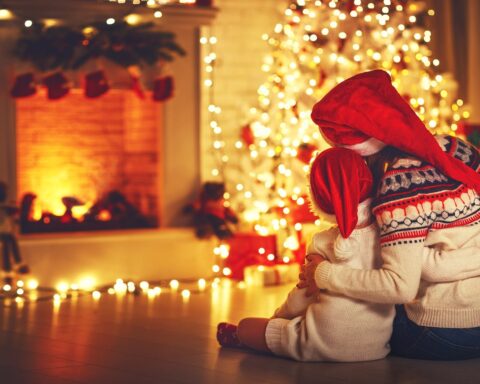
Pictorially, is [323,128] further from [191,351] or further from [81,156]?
[81,156]

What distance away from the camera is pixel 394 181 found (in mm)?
2738

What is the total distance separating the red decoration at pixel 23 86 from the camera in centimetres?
493

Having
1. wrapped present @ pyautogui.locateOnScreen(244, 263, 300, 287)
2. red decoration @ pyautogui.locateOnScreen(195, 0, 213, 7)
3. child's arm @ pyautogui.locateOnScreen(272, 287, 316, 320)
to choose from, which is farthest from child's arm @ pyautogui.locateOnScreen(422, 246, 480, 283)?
red decoration @ pyautogui.locateOnScreen(195, 0, 213, 7)

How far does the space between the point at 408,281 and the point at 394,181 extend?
294 mm

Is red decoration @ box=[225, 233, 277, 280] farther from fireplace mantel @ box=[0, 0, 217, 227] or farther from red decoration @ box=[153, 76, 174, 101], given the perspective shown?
red decoration @ box=[153, 76, 174, 101]

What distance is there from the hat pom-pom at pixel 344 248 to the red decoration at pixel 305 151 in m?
2.48

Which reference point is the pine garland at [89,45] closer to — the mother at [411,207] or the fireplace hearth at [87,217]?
the fireplace hearth at [87,217]

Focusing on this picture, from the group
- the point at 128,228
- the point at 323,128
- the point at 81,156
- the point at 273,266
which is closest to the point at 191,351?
the point at 323,128

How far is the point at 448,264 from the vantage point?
9.09ft

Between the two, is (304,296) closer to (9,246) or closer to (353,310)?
(353,310)

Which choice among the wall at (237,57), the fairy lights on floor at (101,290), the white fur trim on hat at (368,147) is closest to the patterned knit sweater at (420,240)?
the white fur trim on hat at (368,147)

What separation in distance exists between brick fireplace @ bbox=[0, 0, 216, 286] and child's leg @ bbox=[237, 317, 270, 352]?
6.58 feet

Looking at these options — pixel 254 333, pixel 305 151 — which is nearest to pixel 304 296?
pixel 254 333

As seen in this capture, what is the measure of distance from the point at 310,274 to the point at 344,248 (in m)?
0.21
